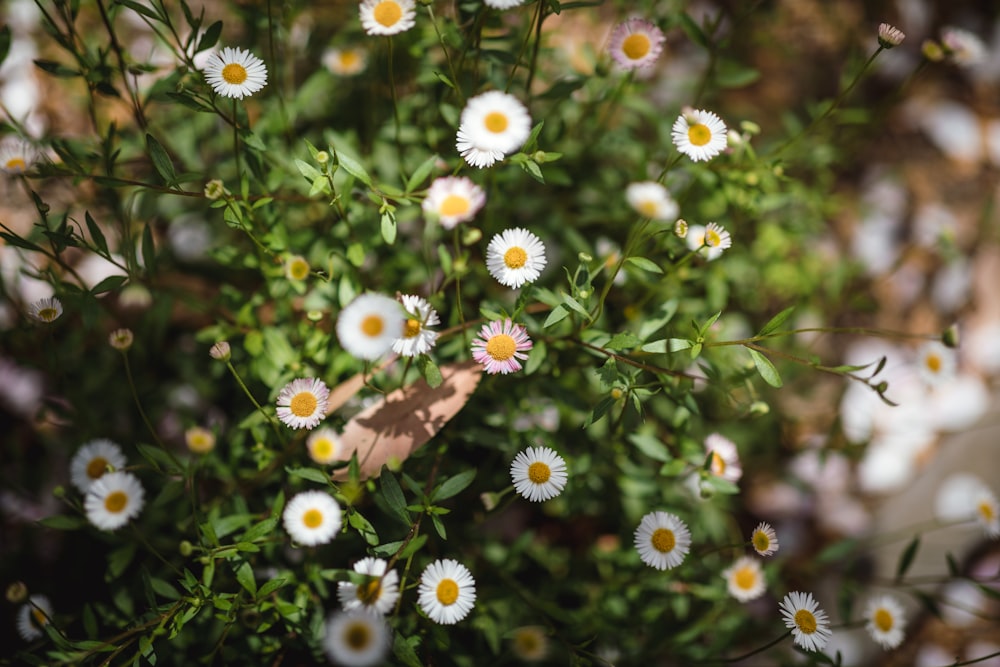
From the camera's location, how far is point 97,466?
122 centimetres

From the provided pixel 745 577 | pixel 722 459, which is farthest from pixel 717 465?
pixel 745 577

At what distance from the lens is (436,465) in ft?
3.98

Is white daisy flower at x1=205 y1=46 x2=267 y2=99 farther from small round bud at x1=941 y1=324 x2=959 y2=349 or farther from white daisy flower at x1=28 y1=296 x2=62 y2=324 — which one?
small round bud at x1=941 y1=324 x2=959 y2=349

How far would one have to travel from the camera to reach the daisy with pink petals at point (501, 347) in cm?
103

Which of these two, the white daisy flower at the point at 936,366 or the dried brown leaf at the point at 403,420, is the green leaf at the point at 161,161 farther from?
the white daisy flower at the point at 936,366

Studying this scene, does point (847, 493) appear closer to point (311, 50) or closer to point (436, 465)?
point (436, 465)

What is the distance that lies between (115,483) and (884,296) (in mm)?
2290

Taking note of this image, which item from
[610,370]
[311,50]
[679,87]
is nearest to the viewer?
[610,370]

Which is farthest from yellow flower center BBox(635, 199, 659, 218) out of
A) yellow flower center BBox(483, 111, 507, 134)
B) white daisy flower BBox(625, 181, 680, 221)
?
yellow flower center BBox(483, 111, 507, 134)

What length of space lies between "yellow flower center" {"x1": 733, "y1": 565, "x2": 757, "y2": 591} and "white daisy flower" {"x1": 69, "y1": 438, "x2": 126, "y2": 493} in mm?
1179

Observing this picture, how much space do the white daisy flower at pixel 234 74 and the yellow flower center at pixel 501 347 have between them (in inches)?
21.1

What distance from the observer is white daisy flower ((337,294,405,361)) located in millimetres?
966

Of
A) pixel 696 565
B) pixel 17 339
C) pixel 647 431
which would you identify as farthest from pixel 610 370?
pixel 17 339

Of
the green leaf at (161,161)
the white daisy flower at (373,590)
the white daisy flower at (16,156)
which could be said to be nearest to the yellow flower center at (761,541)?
the white daisy flower at (373,590)
